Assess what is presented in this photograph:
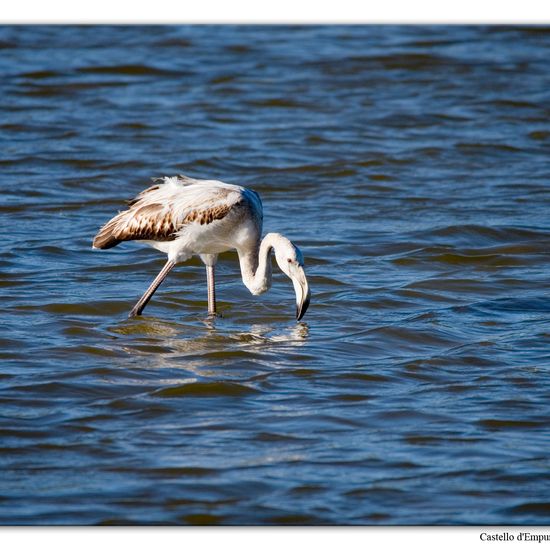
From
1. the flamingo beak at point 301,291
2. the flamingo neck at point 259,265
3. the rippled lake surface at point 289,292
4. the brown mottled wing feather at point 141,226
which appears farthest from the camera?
the brown mottled wing feather at point 141,226

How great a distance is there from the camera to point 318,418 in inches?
304

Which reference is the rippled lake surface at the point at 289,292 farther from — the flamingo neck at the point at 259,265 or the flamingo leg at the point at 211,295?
the flamingo neck at the point at 259,265

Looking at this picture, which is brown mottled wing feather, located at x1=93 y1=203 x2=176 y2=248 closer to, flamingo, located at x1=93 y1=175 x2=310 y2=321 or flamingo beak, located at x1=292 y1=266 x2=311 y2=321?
flamingo, located at x1=93 y1=175 x2=310 y2=321

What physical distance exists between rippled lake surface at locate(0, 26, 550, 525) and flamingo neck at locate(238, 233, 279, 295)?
1.16ft

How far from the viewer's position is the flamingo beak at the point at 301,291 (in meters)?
9.53

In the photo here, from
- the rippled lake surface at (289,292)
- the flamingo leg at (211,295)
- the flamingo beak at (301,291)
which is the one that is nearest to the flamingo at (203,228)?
the flamingo leg at (211,295)

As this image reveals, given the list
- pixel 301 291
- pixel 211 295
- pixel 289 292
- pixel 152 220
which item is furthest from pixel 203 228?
pixel 289 292

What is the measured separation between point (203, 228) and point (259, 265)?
1.89 feet

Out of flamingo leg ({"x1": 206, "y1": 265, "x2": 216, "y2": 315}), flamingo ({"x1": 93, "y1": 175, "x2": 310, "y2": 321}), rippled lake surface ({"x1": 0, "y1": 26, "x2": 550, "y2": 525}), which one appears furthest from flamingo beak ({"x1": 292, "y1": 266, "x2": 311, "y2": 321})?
flamingo leg ({"x1": 206, "y1": 265, "x2": 216, "y2": 315})

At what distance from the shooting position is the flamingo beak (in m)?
9.53

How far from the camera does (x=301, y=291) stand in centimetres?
959

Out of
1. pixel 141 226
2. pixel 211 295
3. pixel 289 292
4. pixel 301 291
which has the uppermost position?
pixel 141 226

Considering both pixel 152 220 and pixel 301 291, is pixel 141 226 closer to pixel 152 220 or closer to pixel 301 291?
pixel 152 220

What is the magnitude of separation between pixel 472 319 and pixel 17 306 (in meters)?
4.04
